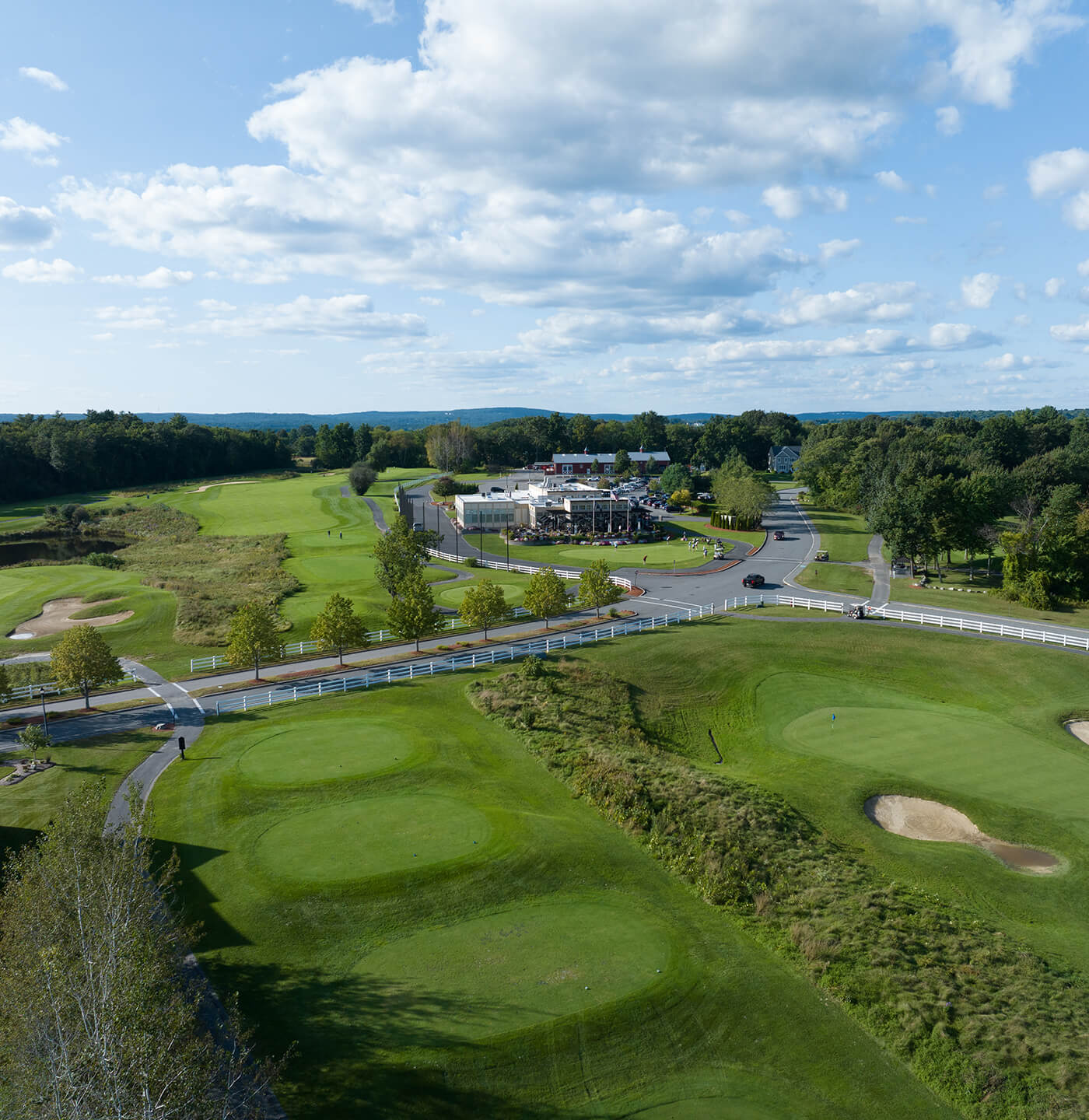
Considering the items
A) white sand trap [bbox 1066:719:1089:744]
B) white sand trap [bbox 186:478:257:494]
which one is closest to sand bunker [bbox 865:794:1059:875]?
white sand trap [bbox 1066:719:1089:744]

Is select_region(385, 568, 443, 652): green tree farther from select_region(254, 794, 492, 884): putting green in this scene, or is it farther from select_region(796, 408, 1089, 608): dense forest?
select_region(796, 408, 1089, 608): dense forest

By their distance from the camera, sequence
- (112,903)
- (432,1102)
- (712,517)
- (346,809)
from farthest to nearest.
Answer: (712,517) < (346,809) < (432,1102) < (112,903)

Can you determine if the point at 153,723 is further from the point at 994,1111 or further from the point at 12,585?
the point at 12,585

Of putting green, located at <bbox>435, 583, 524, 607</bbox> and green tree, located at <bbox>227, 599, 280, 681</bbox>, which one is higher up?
green tree, located at <bbox>227, 599, 280, 681</bbox>

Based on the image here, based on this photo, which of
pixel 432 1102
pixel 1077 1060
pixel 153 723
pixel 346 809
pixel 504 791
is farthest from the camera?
pixel 153 723

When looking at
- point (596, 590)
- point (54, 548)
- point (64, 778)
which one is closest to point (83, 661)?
point (64, 778)

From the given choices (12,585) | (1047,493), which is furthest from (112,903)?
(1047,493)
